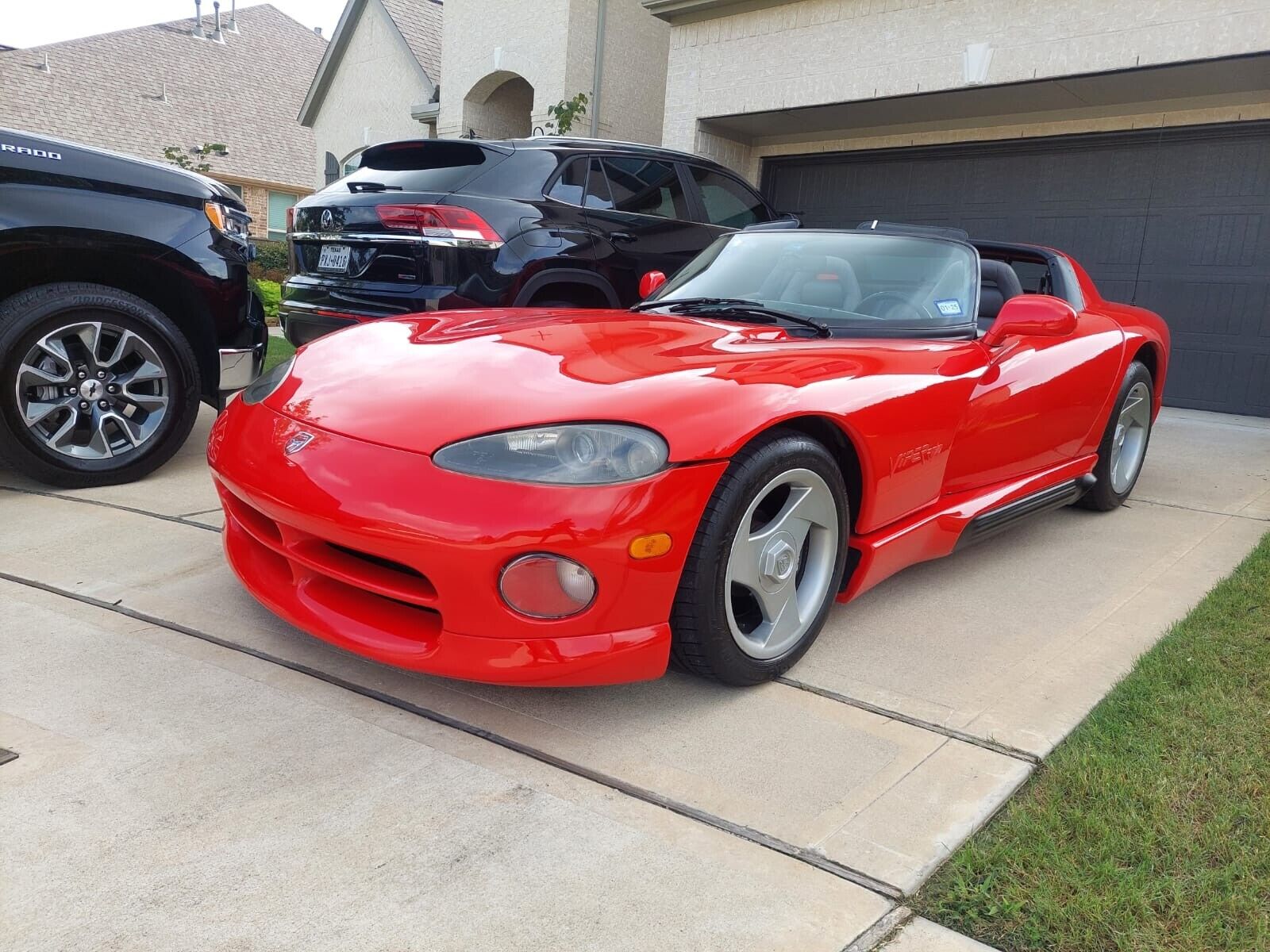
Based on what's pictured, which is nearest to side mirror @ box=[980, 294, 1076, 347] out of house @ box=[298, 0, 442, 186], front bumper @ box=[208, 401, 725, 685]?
front bumper @ box=[208, 401, 725, 685]

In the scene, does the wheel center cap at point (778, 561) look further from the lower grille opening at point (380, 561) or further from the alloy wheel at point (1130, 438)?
the alloy wheel at point (1130, 438)

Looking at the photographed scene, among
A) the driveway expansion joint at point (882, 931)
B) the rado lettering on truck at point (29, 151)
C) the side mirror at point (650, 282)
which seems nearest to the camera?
the driveway expansion joint at point (882, 931)

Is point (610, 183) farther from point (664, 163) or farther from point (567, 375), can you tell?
point (567, 375)

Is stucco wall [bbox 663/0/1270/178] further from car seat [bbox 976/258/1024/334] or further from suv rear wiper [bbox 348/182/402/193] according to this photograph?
suv rear wiper [bbox 348/182/402/193]

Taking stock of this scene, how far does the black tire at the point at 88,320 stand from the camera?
3.83m

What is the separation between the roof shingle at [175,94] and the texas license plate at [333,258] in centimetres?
2244

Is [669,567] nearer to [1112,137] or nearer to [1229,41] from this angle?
[1229,41]

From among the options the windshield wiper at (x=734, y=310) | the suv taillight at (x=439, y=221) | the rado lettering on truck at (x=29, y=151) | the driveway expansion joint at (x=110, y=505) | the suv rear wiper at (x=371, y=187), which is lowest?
the driveway expansion joint at (x=110, y=505)

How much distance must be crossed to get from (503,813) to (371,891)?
0.33 meters

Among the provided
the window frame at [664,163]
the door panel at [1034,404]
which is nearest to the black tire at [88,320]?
the window frame at [664,163]

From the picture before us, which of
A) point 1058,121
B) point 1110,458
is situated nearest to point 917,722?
point 1110,458

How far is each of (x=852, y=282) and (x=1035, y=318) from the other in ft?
2.06

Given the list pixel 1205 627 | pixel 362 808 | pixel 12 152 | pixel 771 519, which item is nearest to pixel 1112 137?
pixel 1205 627

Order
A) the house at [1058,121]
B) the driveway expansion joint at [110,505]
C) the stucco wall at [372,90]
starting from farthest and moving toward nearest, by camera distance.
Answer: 1. the stucco wall at [372,90]
2. the house at [1058,121]
3. the driveway expansion joint at [110,505]
